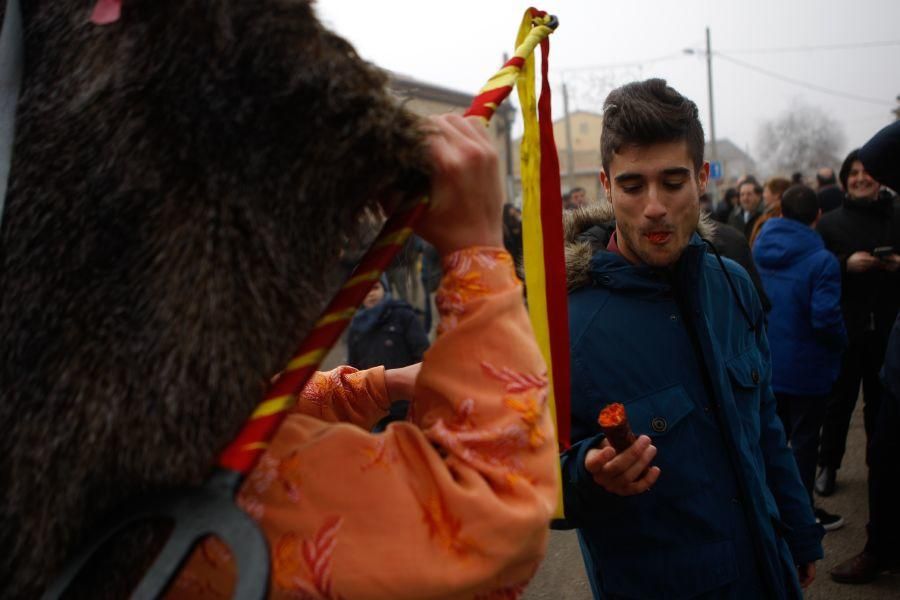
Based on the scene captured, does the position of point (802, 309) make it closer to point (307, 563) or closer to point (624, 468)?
point (624, 468)

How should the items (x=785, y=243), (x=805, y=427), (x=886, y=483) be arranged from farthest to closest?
1. (x=785, y=243)
2. (x=805, y=427)
3. (x=886, y=483)

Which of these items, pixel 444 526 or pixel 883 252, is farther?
pixel 883 252

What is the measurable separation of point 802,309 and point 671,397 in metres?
2.94

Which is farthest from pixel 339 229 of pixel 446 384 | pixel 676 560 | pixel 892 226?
pixel 892 226

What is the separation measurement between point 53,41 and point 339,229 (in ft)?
1.27

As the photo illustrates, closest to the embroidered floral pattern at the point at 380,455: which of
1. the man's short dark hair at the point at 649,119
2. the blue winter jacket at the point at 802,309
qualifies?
the man's short dark hair at the point at 649,119

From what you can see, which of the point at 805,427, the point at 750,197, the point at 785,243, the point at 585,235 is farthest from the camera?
the point at 750,197

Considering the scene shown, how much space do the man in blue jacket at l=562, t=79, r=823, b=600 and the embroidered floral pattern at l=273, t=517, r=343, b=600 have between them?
0.82m

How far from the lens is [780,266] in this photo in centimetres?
436

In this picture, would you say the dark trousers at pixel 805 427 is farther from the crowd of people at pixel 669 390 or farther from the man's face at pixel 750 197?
the man's face at pixel 750 197

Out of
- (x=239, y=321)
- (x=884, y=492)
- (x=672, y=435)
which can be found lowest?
(x=884, y=492)

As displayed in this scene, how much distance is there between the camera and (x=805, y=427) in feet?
13.4

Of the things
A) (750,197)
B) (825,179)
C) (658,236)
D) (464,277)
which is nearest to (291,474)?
(464,277)

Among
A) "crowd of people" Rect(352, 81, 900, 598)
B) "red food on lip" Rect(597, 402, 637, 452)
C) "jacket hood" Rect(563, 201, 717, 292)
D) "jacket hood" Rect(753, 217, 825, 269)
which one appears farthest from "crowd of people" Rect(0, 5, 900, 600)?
"jacket hood" Rect(753, 217, 825, 269)
